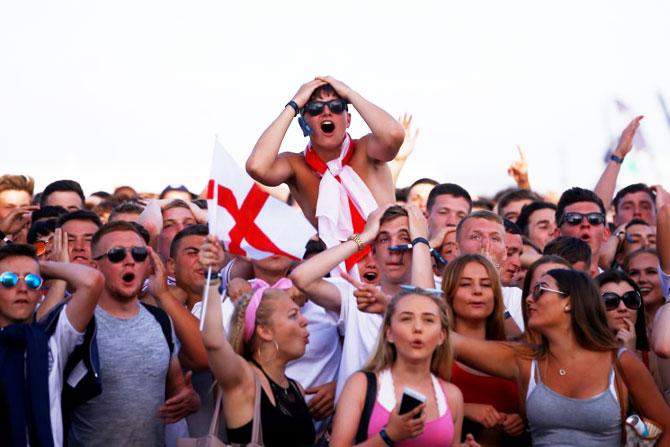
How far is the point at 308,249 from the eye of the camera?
8797mm

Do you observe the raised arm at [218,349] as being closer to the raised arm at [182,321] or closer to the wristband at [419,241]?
the raised arm at [182,321]

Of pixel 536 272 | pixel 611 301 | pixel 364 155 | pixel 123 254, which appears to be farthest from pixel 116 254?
pixel 611 301

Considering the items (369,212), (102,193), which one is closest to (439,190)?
(369,212)

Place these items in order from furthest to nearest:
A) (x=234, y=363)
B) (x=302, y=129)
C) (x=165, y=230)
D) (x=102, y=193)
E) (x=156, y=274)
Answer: (x=102, y=193) → (x=165, y=230) → (x=302, y=129) → (x=156, y=274) → (x=234, y=363)

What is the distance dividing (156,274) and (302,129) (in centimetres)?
131

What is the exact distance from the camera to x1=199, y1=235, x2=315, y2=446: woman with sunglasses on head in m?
6.36

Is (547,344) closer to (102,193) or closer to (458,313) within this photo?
(458,313)

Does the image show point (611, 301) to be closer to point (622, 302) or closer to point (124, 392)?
point (622, 302)

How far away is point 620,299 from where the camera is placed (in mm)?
7605

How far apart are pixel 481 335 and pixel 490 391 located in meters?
0.32

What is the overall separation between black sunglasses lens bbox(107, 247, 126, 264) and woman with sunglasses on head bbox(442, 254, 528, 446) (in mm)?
1711

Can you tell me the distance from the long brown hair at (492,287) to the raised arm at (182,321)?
1350mm

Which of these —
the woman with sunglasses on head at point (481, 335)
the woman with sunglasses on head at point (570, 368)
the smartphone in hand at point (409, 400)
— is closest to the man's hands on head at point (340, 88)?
the woman with sunglasses on head at point (481, 335)

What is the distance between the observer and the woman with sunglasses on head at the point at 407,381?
6.36m
